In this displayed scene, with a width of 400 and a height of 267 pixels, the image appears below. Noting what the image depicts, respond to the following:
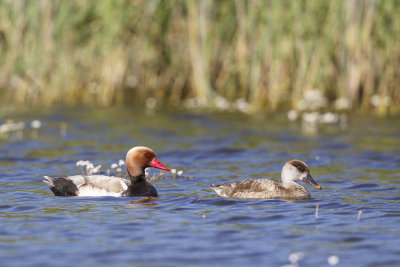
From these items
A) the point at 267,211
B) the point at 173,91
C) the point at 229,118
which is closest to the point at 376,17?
the point at 229,118

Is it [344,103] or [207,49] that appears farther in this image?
[207,49]

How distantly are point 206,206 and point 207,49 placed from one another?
8.82 m

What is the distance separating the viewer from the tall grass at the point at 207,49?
694 inches

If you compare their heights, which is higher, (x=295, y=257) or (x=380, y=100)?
(x=380, y=100)

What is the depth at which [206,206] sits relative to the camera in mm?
9797

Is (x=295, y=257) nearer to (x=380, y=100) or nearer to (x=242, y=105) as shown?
(x=380, y=100)

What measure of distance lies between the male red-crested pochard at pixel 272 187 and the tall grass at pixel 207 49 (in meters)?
7.03

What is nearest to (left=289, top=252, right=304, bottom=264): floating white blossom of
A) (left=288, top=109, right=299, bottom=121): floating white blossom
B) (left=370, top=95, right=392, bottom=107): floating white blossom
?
(left=370, top=95, right=392, bottom=107): floating white blossom

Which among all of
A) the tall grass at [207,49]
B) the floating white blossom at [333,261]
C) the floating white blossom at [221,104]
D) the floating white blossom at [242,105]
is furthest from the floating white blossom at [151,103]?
the floating white blossom at [333,261]

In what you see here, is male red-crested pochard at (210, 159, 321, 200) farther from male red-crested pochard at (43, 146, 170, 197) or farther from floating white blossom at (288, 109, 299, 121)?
floating white blossom at (288, 109, 299, 121)

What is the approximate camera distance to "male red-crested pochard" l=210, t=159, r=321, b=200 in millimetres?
10203

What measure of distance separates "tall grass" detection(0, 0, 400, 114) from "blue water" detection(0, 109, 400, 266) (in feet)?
4.51

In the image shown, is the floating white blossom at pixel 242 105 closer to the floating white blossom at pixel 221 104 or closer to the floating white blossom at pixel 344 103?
the floating white blossom at pixel 221 104

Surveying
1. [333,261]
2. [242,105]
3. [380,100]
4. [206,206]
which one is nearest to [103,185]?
[206,206]
